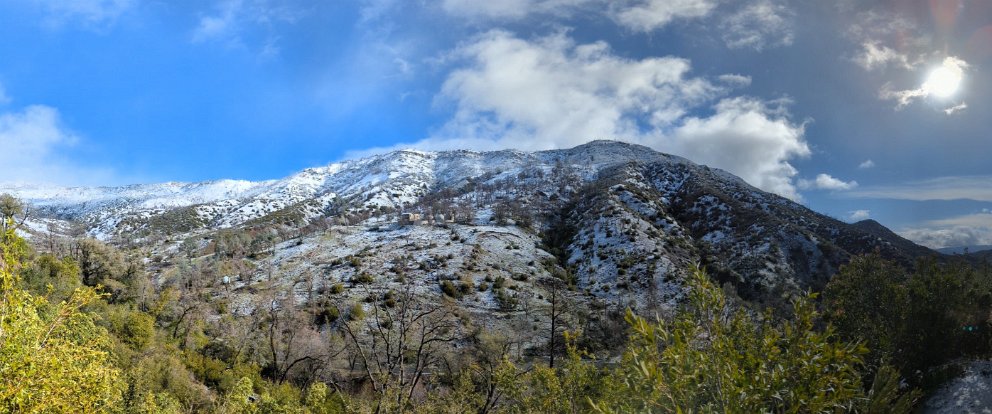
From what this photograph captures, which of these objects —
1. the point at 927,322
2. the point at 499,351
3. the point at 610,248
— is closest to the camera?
the point at 927,322

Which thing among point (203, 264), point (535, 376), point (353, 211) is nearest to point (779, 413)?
point (535, 376)

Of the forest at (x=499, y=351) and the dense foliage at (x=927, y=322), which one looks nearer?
the forest at (x=499, y=351)

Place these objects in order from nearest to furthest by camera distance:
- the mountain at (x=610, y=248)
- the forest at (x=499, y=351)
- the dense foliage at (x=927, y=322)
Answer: the forest at (x=499, y=351)
the dense foliage at (x=927, y=322)
the mountain at (x=610, y=248)

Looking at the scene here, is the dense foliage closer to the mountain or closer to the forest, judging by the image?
the forest

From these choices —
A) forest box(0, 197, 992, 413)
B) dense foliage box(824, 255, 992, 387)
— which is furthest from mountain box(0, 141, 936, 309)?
dense foliage box(824, 255, 992, 387)

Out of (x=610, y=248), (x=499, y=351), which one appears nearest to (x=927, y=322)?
(x=499, y=351)

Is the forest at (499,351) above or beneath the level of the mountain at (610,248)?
beneath

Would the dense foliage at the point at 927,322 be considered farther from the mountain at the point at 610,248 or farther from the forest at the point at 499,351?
the mountain at the point at 610,248

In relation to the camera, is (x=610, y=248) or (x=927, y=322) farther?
(x=610, y=248)

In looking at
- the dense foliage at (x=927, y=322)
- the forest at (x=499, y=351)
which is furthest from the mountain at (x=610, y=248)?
the dense foliage at (x=927, y=322)

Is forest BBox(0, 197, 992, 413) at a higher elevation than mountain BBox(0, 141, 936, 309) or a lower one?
lower

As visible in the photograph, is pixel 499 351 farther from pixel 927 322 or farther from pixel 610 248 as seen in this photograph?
pixel 610 248

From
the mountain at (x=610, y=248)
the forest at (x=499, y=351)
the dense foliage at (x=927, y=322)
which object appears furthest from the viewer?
the mountain at (x=610, y=248)

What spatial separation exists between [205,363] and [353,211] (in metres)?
158
